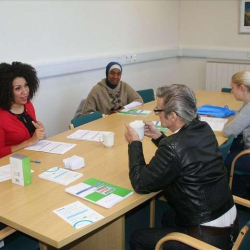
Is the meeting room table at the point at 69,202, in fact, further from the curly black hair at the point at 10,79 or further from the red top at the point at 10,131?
the curly black hair at the point at 10,79

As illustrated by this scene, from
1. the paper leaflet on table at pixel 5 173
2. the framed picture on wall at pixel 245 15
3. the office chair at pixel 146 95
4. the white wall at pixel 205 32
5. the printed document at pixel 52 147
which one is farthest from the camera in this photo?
the white wall at pixel 205 32

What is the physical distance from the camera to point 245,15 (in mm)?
5582

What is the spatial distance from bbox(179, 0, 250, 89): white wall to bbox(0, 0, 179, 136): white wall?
50 cm

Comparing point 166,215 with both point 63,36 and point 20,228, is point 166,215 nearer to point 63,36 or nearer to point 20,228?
point 20,228

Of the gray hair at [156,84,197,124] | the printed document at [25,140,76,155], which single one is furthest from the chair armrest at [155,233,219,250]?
the printed document at [25,140,76,155]

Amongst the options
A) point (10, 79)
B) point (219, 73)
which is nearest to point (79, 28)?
point (10, 79)

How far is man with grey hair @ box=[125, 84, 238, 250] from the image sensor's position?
175 cm

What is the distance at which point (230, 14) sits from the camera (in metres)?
5.74

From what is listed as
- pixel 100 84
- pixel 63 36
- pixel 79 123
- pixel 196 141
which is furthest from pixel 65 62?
pixel 196 141

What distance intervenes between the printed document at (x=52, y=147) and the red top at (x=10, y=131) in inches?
7.6

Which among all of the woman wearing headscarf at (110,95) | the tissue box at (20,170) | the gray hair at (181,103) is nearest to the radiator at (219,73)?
the woman wearing headscarf at (110,95)

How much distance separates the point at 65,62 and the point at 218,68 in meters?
2.79

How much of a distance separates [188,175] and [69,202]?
0.60 metres

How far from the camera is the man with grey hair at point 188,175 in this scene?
1.75m
